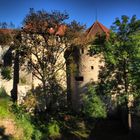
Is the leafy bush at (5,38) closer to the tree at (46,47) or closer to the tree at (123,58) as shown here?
the tree at (46,47)

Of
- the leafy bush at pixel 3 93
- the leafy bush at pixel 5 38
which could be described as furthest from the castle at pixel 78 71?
the leafy bush at pixel 5 38

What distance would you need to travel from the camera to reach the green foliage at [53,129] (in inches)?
1240

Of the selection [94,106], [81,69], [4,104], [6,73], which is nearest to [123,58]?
[94,106]

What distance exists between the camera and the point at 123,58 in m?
31.1

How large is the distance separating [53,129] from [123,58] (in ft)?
31.2

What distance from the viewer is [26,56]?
36.3m

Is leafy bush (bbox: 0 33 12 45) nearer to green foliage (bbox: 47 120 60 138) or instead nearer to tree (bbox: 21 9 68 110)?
tree (bbox: 21 9 68 110)

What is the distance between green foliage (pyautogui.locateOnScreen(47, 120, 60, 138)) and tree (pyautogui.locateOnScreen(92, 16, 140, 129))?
18.9 ft

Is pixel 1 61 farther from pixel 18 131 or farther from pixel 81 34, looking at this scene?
pixel 18 131

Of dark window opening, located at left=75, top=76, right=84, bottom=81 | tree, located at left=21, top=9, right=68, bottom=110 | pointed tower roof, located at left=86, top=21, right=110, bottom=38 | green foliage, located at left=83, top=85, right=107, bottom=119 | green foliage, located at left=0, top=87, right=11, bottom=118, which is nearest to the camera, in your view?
green foliage, located at left=0, top=87, right=11, bottom=118

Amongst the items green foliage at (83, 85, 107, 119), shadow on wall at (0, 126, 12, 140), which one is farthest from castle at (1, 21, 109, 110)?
shadow on wall at (0, 126, 12, 140)

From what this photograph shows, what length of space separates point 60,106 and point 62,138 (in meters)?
7.45

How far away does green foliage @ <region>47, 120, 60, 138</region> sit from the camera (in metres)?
31.5

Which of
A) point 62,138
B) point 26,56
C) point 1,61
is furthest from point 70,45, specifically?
point 62,138
